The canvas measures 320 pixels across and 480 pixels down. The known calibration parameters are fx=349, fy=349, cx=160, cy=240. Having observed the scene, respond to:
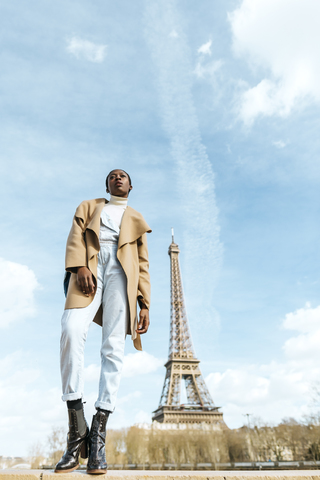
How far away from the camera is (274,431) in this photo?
113 feet

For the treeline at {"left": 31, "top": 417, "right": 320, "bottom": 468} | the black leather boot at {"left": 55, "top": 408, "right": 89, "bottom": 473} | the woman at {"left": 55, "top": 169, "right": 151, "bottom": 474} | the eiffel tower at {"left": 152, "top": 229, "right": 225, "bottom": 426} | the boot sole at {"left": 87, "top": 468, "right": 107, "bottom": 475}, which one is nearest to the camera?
the boot sole at {"left": 87, "top": 468, "right": 107, "bottom": 475}

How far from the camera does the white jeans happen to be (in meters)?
2.26

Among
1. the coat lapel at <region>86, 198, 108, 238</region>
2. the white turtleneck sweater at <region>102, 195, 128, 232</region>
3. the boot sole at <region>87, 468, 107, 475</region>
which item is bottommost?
the boot sole at <region>87, 468, 107, 475</region>

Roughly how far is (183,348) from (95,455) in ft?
135

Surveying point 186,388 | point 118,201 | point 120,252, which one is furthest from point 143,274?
point 186,388

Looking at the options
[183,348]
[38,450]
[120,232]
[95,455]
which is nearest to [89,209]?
[120,232]

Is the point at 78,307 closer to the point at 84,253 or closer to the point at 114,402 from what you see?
the point at 84,253

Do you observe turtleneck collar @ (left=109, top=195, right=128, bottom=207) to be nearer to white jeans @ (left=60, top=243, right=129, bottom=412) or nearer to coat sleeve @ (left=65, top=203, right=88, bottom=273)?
coat sleeve @ (left=65, top=203, right=88, bottom=273)

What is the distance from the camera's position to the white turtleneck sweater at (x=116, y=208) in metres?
2.97

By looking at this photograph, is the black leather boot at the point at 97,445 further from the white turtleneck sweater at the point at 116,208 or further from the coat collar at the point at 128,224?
the white turtleneck sweater at the point at 116,208

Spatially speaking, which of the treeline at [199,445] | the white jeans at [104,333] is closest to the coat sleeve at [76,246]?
the white jeans at [104,333]

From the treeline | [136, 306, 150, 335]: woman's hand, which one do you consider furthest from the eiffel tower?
[136, 306, 150, 335]: woman's hand

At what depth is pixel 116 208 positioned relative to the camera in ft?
10.1

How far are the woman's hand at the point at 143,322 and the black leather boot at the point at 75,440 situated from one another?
0.75m
